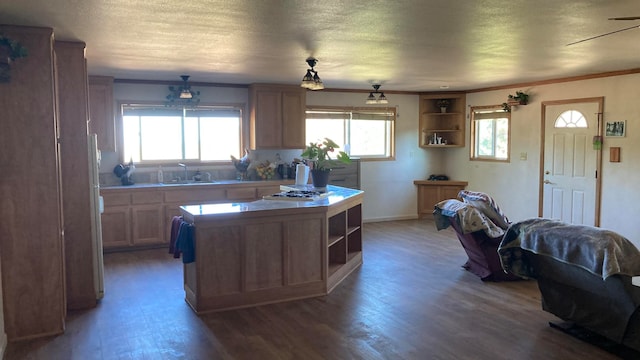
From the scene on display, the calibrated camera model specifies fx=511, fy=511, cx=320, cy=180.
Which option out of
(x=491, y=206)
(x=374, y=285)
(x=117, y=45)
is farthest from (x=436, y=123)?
(x=117, y=45)

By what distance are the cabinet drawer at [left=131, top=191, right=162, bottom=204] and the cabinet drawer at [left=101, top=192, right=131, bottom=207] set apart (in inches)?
2.5

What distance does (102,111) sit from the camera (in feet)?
21.8

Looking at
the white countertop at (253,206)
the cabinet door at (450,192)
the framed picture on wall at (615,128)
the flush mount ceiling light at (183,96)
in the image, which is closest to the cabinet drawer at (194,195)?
the flush mount ceiling light at (183,96)

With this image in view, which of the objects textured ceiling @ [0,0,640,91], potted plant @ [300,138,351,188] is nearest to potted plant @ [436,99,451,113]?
textured ceiling @ [0,0,640,91]

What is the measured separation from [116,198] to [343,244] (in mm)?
3089

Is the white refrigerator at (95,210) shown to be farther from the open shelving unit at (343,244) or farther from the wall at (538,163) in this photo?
the wall at (538,163)

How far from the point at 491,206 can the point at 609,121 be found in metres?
2.54

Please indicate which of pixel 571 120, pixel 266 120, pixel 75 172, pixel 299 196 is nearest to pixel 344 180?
pixel 266 120

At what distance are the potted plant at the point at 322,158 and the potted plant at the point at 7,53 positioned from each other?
2885mm

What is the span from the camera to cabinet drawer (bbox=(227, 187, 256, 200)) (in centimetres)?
721

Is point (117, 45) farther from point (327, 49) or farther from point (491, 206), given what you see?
point (491, 206)

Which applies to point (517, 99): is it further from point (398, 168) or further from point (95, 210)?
point (95, 210)

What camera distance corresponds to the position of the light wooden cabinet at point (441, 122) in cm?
894

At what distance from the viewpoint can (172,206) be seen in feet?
22.6
